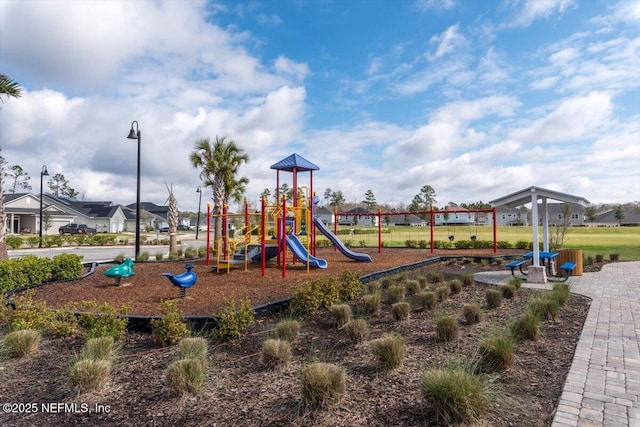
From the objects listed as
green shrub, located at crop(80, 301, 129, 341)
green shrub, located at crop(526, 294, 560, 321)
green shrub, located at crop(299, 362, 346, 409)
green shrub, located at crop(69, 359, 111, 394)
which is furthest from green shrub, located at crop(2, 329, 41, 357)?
green shrub, located at crop(526, 294, 560, 321)

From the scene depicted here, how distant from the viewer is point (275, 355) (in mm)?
4691

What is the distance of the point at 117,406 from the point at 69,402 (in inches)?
21.7

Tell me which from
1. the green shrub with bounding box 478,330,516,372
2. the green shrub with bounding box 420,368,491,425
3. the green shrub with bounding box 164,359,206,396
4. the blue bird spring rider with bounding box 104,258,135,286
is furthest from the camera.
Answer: the blue bird spring rider with bounding box 104,258,135,286

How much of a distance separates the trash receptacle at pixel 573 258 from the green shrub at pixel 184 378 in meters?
12.7

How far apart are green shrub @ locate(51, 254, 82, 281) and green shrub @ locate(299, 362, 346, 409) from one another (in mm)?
10123

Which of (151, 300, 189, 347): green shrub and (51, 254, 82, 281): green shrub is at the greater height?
(51, 254, 82, 281): green shrub

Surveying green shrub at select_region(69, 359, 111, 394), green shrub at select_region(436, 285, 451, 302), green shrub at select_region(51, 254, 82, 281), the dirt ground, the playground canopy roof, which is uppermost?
the playground canopy roof

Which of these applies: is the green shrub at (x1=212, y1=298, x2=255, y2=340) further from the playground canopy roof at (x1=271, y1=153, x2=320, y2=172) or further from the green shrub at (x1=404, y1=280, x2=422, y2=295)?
the playground canopy roof at (x1=271, y1=153, x2=320, y2=172)

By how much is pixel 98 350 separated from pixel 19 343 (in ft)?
4.48

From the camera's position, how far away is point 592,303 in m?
8.16

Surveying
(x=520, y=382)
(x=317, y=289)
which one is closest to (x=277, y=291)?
(x=317, y=289)

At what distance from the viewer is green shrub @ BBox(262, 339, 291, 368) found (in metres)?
4.70

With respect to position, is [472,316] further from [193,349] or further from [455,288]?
[193,349]

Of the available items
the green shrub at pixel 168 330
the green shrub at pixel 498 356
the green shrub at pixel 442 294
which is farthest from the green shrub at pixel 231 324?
the green shrub at pixel 442 294
